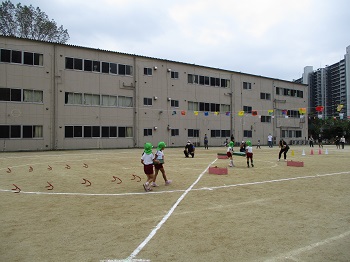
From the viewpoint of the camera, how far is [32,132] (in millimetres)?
28781

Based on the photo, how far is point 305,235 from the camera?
4.99 metres

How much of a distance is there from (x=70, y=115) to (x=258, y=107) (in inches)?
1193

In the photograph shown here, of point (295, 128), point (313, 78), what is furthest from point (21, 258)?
point (313, 78)

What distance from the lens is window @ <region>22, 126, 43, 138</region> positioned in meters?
28.4

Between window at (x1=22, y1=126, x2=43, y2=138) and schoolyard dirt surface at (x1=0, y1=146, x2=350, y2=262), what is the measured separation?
2026 cm

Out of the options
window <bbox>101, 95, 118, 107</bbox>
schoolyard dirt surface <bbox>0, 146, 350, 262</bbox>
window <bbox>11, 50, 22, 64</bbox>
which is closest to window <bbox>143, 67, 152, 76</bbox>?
window <bbox>101, 95, 118, 107</bbox>

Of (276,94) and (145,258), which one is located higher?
(276,94)

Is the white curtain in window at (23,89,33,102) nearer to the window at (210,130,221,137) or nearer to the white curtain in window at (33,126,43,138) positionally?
the white curtain in window at (33,126,43,138)

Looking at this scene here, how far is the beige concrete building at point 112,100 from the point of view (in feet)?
92.7

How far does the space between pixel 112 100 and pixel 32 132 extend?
924 centimetres

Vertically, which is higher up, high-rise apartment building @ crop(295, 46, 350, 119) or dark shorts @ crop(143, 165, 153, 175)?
high-rise apartment building @ crop(295, 46, 350, 119)

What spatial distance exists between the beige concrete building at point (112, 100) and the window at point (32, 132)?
0.09 m

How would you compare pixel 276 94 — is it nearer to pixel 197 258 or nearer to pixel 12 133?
pixel 12 133

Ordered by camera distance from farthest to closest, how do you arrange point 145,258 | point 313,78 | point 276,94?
point 313,78 → point 276,94 → point 145,258
